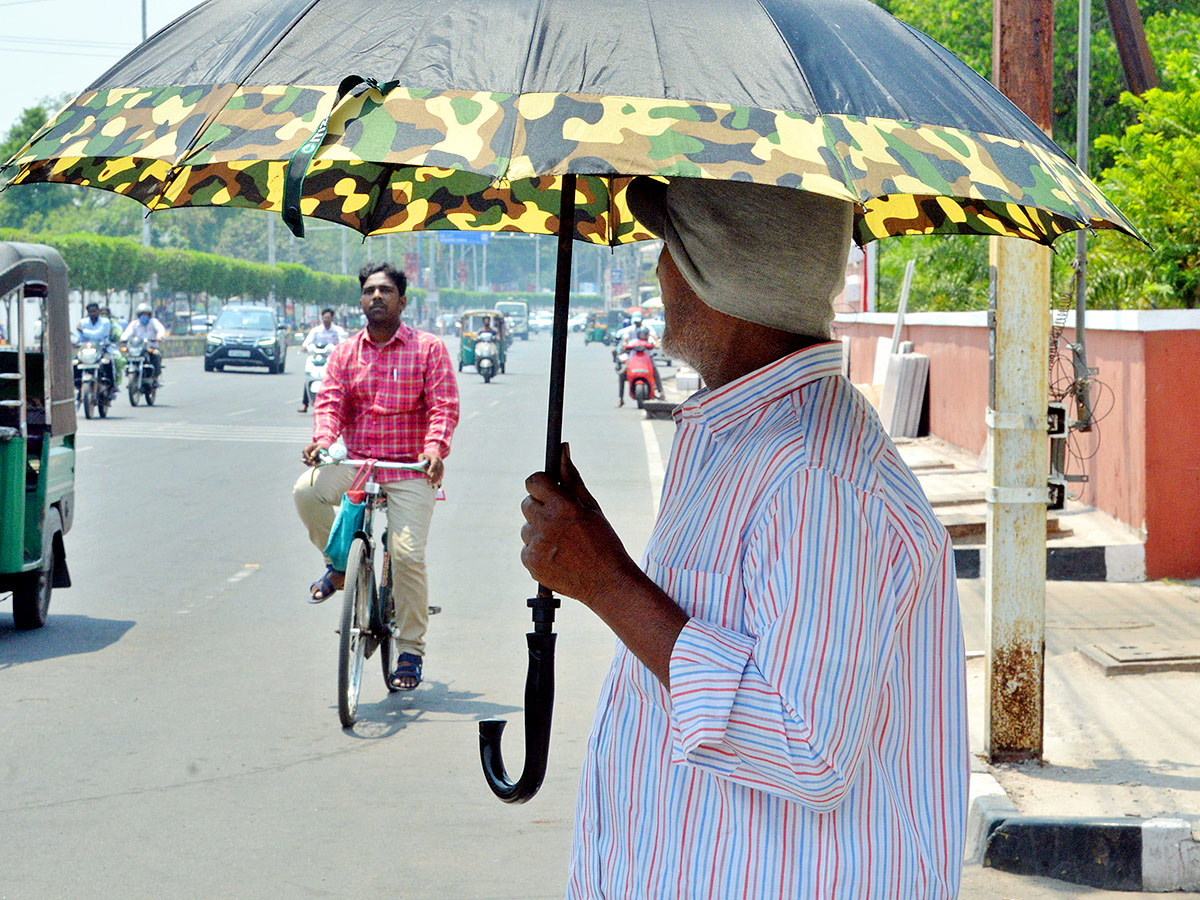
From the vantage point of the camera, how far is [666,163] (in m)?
1.53

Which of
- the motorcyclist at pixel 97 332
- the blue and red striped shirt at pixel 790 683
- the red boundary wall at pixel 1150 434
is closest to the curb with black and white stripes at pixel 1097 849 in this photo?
the blue and red striped shirt at pixel 790 683

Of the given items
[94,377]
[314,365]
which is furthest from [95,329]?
[314,365]

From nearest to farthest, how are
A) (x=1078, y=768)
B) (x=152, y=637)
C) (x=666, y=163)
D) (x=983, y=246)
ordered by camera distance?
(x=666, y=163) → (x=1078, y=768) → (x=152, y=637) → (x=983, y=246)

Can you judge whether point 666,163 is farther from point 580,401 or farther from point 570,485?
point 580,401

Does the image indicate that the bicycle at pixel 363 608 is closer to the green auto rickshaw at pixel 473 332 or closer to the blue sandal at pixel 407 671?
the blue sandal at pixel 407 671

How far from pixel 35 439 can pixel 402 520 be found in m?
2.32

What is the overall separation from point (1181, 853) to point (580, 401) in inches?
962

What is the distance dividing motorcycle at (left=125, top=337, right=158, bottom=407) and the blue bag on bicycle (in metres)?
18.8

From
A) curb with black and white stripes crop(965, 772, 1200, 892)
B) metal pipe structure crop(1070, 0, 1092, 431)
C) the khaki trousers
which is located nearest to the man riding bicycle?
the khaki trousers

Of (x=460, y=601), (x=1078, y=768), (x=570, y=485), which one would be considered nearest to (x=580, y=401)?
(x=460, y=601)

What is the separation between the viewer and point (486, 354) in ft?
115

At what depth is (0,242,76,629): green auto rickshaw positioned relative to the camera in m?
6.89

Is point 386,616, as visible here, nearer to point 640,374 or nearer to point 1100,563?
point 1100,563

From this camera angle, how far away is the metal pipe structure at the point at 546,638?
2264 mm
